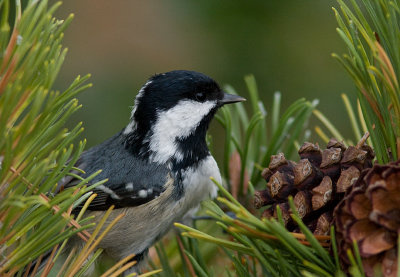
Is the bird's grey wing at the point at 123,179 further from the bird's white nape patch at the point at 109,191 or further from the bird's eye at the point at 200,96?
the bird's eye at the point at 200,96

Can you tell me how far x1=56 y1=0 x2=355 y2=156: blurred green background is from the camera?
6.64 ft

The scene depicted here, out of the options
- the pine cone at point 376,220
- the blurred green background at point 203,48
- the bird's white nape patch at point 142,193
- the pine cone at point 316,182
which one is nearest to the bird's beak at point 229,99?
the bird's white nape patch at point 142,193

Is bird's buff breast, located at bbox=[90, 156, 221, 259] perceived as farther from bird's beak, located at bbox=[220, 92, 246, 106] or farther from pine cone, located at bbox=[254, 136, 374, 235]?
pine cone, located at bbox=[254, 136, 374, 235]

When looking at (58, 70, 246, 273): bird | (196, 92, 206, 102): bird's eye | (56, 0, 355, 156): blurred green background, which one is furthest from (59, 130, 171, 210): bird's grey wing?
(56, 0, 355, 156): blurred green background

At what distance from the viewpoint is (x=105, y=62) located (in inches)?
90.3

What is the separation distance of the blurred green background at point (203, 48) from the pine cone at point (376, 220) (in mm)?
1396

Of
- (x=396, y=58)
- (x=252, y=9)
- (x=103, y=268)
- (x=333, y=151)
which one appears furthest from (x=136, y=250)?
(x=252, y=9)

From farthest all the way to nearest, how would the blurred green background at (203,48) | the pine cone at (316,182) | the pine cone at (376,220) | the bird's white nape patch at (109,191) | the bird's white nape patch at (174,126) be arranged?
the blurred green background at (203,48) < the bird's white nape patch at (174,126) < the bird's white nape patch at (109,191) < the pine cone at (316,182) < the pine cone at (376,220)

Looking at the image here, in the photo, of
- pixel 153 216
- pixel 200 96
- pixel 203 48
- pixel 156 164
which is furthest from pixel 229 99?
pixel 203 48

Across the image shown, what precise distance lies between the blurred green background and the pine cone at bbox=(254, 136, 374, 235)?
1.20 m

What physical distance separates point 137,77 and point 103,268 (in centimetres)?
112

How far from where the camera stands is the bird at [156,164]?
4.52 feet

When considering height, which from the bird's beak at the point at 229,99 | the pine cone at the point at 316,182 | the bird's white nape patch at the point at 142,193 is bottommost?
the bird's white nape patch at the point at 142,193

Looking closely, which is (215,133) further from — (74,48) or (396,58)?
(396,58)
